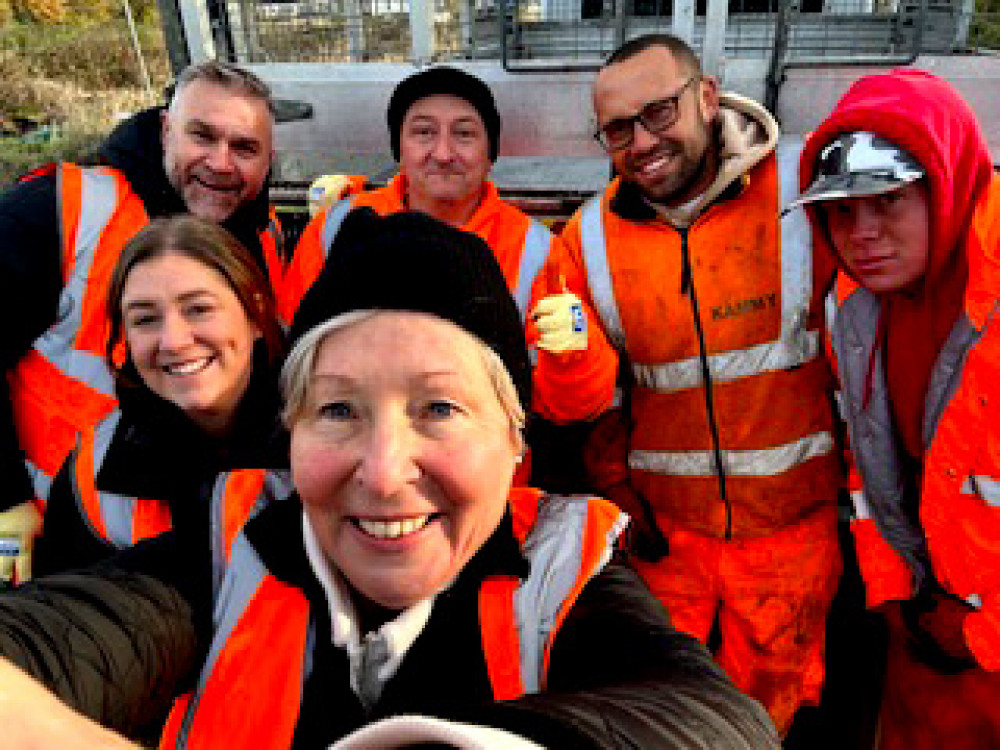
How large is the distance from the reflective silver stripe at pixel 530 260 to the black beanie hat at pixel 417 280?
1.40 m

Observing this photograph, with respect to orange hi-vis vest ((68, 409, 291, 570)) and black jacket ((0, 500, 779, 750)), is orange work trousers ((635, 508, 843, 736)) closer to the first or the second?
black jacket ((0, 500, 779, 750))

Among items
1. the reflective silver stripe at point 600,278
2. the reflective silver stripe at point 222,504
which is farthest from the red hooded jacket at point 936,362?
the reflective silver stripe at point 222,504

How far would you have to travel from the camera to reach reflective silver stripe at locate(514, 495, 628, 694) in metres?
1.21

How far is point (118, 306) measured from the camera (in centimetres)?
204

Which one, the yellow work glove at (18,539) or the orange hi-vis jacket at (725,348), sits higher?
the orange hi-vis jacket at (725,348)

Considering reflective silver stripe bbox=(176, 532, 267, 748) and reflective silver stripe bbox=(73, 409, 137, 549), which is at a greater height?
reflective silver stripe bbox=(176, 532, 267, 748)

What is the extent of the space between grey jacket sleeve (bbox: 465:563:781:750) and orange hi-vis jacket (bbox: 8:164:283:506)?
6.39ft

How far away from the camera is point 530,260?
2814 mm

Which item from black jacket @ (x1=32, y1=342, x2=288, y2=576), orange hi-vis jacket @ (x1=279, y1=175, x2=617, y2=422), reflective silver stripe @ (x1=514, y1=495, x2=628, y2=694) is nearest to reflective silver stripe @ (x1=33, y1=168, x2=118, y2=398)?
black jacket @ (x1=32, y1=342, x2=288, y2=576)

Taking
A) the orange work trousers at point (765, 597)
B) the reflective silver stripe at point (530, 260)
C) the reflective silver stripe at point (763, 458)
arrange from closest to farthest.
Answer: the reflective silver stripe at point (763, 458), the orange work trousers at point (765, 597), the reflective silver stripe at point (530, 260)

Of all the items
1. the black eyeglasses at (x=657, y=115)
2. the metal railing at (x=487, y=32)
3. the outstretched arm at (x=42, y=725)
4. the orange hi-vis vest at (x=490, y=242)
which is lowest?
the orange hi-vis vest at (x=490, y=242)

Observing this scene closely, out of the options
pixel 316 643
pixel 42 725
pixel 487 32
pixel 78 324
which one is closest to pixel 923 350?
pixel 316 643

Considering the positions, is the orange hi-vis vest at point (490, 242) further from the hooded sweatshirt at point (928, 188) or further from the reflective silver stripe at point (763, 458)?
the hooded sweatshirt at point (928, 188)

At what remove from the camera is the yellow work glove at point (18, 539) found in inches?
87.7
